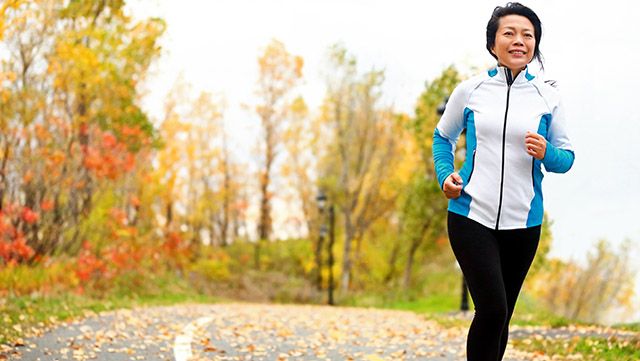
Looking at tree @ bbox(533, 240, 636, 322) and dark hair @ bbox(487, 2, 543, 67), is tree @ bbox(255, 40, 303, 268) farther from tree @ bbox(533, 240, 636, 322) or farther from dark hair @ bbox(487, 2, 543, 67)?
dark hair @ bbox(487, 2, 543, 67)

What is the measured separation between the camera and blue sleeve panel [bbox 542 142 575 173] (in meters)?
3.91

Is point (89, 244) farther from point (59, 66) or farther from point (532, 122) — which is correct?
point (532, 122)

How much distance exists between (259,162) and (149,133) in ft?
52.8

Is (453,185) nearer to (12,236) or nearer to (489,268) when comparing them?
(489,268)

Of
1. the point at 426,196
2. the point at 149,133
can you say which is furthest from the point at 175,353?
the point at 426,196

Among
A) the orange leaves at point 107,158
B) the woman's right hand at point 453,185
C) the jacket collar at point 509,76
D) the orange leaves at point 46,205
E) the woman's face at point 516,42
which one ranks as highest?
the orange leaves at point 107,158

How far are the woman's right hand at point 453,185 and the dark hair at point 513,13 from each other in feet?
2.35

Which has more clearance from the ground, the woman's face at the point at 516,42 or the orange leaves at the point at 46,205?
the woman's face at the point at 516,42

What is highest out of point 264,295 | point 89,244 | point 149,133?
point 149,133

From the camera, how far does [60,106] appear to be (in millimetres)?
17531

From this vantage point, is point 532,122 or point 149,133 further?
point 149,133

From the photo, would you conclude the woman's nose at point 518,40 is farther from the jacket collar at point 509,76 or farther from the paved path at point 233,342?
the paved path at point 233,342

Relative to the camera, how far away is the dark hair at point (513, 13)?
4.11 m

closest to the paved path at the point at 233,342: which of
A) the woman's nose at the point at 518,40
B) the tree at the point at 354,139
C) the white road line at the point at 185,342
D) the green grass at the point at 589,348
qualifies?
the white road line at the point at 185,342
